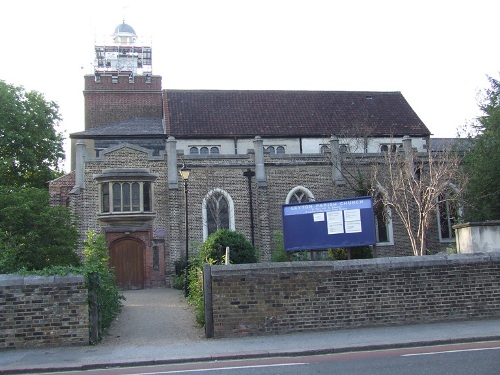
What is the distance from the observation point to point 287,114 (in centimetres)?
3756

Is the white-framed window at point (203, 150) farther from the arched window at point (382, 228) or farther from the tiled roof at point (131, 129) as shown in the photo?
the arched window at point (382, 228)

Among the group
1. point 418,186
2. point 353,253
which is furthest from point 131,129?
point 353,253

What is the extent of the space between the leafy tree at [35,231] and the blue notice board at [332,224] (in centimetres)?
845

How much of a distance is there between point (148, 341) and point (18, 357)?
107 inches

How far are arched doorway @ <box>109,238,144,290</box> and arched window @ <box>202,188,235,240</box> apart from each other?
350cm

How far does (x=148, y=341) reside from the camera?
41.4 ft

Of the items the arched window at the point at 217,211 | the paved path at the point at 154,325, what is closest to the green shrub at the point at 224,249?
the paved path at the point at 154,325

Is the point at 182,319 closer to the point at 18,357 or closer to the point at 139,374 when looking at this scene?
the point at 18,357

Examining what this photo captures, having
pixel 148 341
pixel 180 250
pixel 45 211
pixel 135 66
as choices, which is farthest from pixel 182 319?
pixel 135 66

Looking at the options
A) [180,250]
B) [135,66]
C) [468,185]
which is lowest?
[180,250]

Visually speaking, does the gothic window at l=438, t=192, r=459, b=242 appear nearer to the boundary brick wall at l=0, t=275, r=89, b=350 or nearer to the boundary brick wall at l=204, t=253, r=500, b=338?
the boundary brick wall at l=204, t=253, r=500, b=338

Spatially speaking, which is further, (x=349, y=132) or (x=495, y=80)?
(x=349, y=132)

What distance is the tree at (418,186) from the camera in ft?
79.9

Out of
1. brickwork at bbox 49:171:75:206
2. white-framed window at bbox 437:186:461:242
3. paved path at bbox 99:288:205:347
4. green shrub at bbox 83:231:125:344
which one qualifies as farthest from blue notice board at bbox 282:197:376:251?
brickwork at bbox 49:171:75:206
